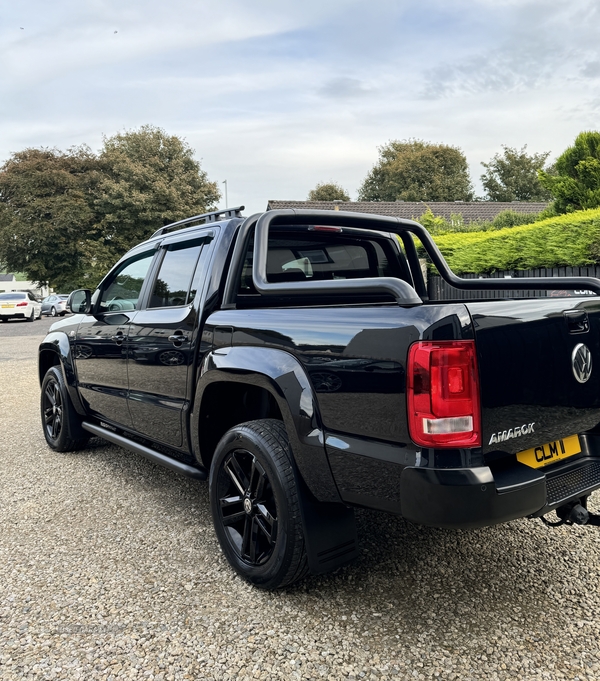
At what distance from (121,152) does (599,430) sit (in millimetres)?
42006

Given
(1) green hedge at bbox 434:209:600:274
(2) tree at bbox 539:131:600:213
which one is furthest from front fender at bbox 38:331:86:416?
(2) tree at bbox 539:131:600:213

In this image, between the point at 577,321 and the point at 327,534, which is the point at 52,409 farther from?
the point at 577,321

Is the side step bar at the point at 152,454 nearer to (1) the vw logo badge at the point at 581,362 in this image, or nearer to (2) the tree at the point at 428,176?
(1) the vw logo badge at the point at 581,362

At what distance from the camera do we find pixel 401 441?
7.32 feet

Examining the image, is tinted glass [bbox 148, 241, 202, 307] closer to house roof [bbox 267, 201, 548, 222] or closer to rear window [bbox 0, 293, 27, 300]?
house roof [bbox 267, 201, 548, 222]

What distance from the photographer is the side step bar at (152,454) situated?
3480 mm

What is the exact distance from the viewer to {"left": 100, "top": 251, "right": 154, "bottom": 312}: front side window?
4.33 m

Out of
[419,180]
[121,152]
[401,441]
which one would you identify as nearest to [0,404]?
[401,441]

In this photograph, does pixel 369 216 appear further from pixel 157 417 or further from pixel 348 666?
pixel 348 666

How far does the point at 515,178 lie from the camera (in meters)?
51.2

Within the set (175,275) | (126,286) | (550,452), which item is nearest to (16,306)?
(126,286)

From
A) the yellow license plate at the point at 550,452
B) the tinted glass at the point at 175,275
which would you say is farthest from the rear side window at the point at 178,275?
the yellow license plate at the point at 550,452

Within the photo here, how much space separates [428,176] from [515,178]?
7235mm

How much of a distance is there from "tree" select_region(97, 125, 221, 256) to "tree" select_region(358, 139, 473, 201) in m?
19.0
